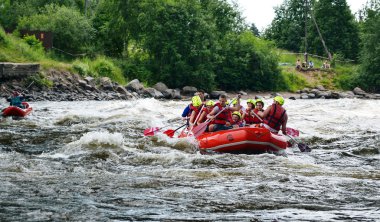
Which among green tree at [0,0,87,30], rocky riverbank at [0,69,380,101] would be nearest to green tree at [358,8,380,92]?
rocky riverbank at [0,69,380,101]

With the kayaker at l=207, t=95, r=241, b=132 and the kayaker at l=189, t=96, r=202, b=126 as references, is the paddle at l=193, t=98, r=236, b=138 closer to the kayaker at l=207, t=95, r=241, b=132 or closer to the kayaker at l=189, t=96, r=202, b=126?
the kayaker at l=207, t=95, r=241, b=132

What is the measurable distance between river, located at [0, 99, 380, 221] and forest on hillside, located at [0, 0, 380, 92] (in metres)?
19.9

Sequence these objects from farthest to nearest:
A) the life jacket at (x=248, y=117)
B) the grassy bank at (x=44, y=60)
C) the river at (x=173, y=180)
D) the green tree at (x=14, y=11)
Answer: the green tree at (x=14, y=11), the grassy bank at (x=44, y=60), the life jacket at (x=248, y=117), the river at (x=173, y=180)

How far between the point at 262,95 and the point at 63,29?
1481cm

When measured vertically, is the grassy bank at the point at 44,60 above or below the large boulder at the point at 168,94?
above

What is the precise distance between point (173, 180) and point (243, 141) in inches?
127

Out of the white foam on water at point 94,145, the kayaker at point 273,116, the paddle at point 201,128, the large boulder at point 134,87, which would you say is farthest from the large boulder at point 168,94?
the white foam on water at point 94,145

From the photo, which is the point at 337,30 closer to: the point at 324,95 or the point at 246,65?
the point at 246,65

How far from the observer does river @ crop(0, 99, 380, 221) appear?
6543 mm

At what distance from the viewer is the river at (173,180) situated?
6543mm

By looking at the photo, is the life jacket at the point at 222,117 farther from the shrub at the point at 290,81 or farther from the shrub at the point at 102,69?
the shrub at the point at 290,81

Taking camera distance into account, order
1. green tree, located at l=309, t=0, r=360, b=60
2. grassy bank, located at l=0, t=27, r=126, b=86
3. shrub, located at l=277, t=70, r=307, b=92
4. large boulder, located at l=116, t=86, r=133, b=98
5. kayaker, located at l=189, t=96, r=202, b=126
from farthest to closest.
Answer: green tree, located at l=309, t=0, r=360, b=60 → shrub, located at l=277, t=70, r=307, b=92 → grassy bank, located at l=0, t=27, r=126, b=86 → large boulder, located at l=116, t=86, r=133, b=98 → kayaker, located at l=189, t=96, r=202, b=126

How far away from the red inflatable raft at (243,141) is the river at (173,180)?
296 millimetres

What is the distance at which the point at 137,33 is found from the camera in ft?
132
